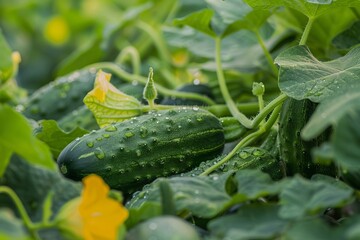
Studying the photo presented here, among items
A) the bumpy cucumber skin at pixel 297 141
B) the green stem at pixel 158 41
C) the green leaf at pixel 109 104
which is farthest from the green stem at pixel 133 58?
the bumpy cucumber skin at pixel 297 141

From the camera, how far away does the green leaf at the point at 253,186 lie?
0.96 metres

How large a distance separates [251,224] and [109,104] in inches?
23.5

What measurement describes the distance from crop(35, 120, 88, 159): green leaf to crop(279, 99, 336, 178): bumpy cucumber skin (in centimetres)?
40

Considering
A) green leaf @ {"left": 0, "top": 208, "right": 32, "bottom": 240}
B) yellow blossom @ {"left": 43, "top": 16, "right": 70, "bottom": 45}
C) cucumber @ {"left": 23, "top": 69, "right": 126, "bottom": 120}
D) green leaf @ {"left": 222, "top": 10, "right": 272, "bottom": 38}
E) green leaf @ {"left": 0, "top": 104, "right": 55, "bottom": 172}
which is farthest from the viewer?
yellow blossom @ {"left": 43, "top": 16, "right": 70, "bottom": 45}

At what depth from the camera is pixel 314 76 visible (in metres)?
1.20

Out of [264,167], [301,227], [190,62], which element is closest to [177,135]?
[264,167]

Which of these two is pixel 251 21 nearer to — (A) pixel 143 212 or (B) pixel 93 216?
(A) pixel 143 212

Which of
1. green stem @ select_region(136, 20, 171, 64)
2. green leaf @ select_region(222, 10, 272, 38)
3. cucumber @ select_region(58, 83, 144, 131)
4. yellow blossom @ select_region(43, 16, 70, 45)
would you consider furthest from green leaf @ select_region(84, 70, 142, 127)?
yellow blossom @ select_region(43, 16, 70, 45)

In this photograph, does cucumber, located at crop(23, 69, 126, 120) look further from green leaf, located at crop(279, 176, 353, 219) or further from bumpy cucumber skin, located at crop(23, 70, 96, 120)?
green leaf, located at crop(279, 176, 353, 219)

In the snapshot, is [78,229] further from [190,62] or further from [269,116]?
[190,62]

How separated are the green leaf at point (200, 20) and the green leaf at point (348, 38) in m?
0.27

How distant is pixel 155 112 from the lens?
4.51ft

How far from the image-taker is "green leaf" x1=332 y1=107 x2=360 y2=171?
836mm

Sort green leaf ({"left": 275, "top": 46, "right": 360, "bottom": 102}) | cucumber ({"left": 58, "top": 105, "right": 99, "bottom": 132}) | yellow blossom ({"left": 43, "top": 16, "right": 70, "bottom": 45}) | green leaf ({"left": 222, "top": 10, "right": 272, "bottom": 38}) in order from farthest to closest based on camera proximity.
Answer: yellow blossom ({"left": 43, "top": 16, "right": 70, "bottom": 45}) → cucumber ({"left": 58, "top": 105, "right": 99, "bottom": 132}) → green leaf ({"left": 222, "top": 10, "right": 272, "bottom": 38}) → green leaf ({"left": 275, "top": 46, "right": 360, "bottom": 102})
